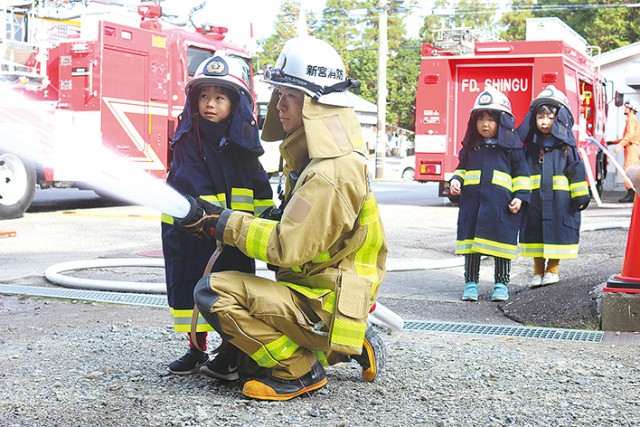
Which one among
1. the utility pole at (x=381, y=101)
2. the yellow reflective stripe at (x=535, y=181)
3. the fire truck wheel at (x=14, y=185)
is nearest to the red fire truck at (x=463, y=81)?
the fire truck wheel at (x=14, y=185)

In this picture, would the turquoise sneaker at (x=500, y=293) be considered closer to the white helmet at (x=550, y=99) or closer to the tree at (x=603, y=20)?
the white helmet at (x=550, y=99)

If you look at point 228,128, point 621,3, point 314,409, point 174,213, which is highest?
point 621,3

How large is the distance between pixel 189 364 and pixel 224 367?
0.77ft

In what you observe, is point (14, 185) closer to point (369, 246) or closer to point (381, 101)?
point (369, 246)

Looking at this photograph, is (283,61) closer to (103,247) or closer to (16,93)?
(103,247)

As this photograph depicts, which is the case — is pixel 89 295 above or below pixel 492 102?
below

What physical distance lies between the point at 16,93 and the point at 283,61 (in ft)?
32.6

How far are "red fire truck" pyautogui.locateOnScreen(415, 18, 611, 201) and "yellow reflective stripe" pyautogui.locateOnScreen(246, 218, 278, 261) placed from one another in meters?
11.5

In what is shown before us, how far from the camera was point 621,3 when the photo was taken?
135 ft

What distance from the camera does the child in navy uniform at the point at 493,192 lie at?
6.96 meters

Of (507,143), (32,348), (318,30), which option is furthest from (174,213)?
(318,30)

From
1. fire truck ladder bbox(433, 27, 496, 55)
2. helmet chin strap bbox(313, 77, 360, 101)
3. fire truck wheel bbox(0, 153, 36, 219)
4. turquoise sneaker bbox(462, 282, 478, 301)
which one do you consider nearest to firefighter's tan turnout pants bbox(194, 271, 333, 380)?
helmet chin strap bbox(313, 77, 360, 101)

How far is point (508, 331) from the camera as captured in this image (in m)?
5.76

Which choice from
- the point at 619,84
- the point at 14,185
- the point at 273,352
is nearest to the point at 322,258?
the point at 273,352
